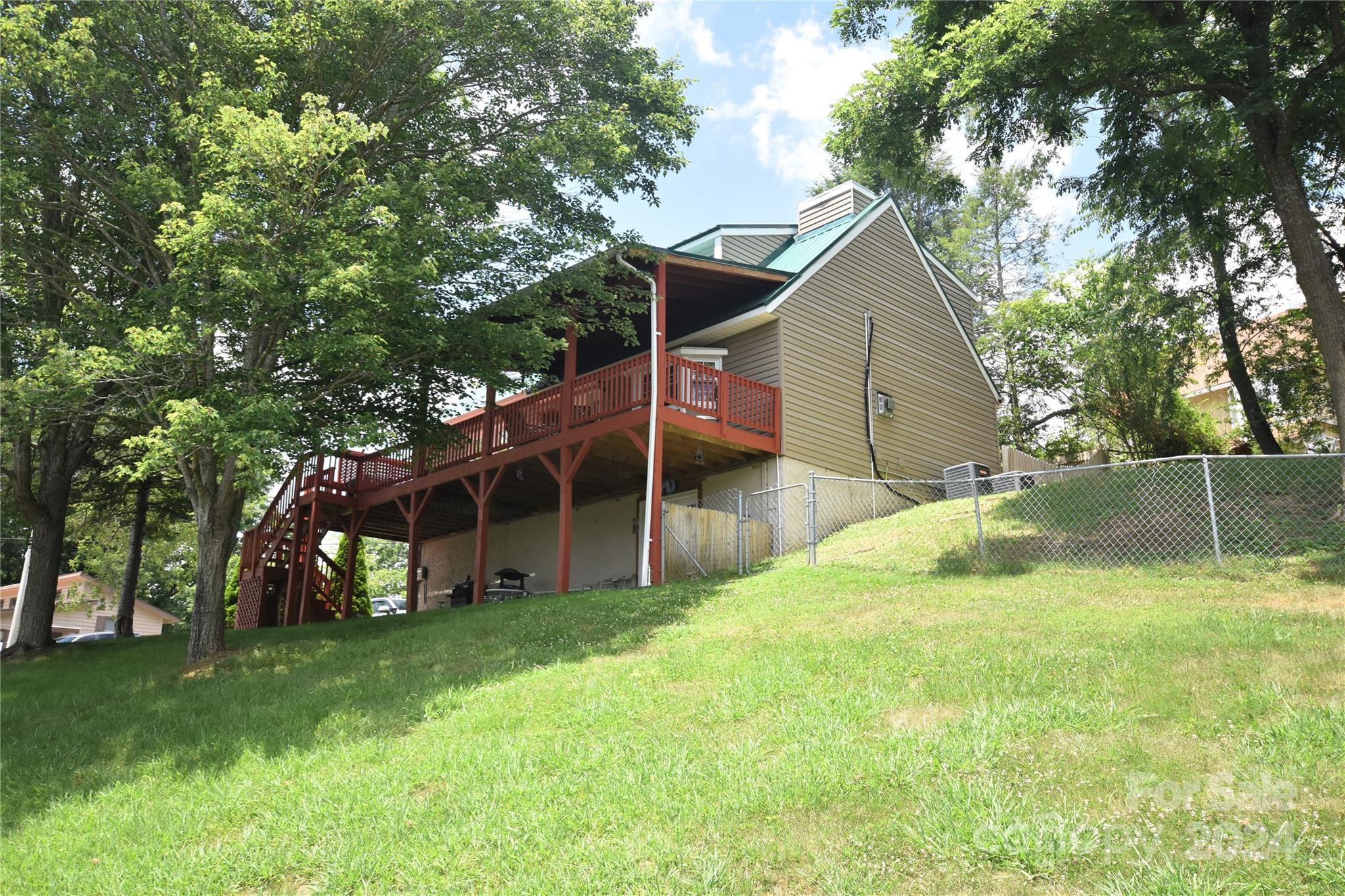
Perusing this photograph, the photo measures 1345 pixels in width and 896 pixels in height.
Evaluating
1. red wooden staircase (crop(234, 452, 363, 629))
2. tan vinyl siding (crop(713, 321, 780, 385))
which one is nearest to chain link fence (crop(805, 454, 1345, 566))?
tan vinyl siding (crop(713, 321, 780, 385))

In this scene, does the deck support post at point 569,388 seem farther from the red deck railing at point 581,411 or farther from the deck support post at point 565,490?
the deck support post at point 565,490

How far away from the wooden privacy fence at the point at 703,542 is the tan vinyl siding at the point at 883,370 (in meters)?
2.18

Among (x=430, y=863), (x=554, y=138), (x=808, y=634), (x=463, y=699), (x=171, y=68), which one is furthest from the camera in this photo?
(x=554, y=138)

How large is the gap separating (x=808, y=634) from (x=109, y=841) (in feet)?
21.0

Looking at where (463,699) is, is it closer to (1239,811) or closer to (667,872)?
(667,872)

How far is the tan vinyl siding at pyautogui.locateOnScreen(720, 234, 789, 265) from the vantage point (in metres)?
22.2

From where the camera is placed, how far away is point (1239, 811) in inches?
201

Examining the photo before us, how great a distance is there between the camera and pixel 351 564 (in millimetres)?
23906

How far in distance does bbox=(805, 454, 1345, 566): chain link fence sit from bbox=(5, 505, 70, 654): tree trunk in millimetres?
13989

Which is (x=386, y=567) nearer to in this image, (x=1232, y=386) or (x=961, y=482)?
(x=961, y=482)

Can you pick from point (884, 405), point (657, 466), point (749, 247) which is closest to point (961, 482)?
point (884, 405)

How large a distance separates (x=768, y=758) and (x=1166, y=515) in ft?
32.4

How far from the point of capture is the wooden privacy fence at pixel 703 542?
16.7 meters

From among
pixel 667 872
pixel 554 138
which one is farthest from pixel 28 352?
pixel 667 872
